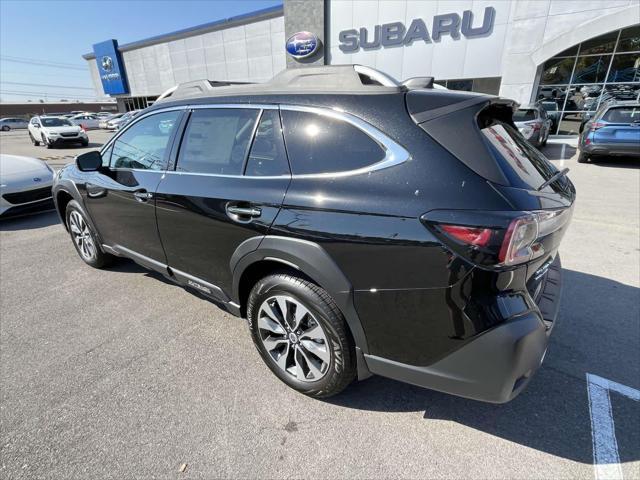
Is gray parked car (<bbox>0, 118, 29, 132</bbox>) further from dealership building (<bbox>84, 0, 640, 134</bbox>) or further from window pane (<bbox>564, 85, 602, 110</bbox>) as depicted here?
window pane (<bbox>564, 85, 602, 110</bbox>)

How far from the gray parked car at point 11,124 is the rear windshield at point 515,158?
53.6 metres

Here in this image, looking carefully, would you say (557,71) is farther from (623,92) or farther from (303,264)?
(303,264)

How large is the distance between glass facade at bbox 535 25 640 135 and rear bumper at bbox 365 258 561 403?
16.9m

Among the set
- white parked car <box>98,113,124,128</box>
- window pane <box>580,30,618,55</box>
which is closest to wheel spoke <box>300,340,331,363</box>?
window pane <box>580,30,618,55</box>

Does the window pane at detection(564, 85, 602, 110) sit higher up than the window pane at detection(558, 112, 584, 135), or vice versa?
the window pane at detection(564, 85, 602, 110)

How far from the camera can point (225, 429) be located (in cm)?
204

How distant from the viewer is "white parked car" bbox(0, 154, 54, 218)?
223 inches

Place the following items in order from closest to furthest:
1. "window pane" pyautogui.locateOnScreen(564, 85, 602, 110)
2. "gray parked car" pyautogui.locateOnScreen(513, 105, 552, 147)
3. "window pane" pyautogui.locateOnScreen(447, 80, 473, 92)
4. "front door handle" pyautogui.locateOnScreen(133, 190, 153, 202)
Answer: "front door handle" pyautogui.locateOnScreen(133, 190, 153, 202)
"gray parked car" pyautogui.locateOnScreen(513, 105, 552, 147)
"window pane" pyautogui.locateOnScreen(564, 85, 602, 110)
"window pane" pyautogui.locateOnScreen(447, 80, 473, 92)

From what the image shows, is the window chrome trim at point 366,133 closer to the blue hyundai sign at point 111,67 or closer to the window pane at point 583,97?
the window pane at point 583,97

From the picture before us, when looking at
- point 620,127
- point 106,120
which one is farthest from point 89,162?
point 106,120

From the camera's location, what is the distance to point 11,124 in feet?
134

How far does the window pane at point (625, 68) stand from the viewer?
1359cm

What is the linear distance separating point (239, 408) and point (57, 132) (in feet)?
66.9

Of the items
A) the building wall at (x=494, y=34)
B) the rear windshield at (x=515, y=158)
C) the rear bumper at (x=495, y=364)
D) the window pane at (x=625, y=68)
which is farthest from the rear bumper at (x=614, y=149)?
the rear bumper at (x=495, y=364)
